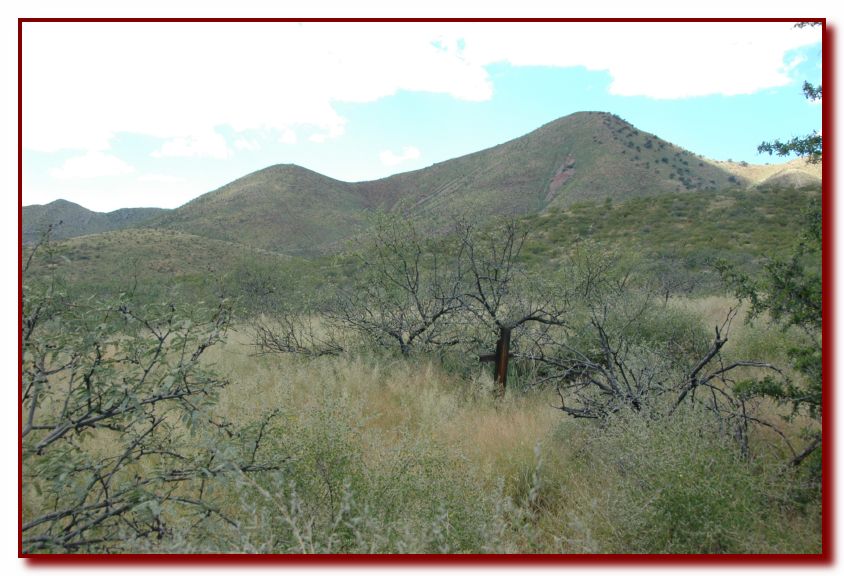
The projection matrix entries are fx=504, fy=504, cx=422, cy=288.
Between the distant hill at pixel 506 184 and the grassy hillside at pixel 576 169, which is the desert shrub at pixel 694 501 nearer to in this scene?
the grassy hillside at pixel 576 169

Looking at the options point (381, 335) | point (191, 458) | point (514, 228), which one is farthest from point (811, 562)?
point (381, 335)

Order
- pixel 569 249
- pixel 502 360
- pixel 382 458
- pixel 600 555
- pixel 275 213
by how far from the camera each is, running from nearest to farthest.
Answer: pixel 600 555
pixel 382 458
pixel 502 360
pixel 569 249
pixel 275 213

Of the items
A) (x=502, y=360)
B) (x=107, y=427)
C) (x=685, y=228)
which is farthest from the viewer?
(x=685, y=228)

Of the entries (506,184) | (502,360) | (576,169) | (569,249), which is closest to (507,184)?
(506,184)

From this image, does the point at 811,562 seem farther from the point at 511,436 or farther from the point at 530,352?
the point at 530,352

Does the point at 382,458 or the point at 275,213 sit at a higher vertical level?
the point at 275,213

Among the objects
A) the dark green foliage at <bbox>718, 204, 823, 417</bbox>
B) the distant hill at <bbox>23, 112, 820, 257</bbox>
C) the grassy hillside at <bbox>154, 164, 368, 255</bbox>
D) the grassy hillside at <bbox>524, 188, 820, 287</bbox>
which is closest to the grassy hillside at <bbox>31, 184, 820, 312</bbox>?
the grassy hillside at <bbox>524, 188, 820, 287</bbox>

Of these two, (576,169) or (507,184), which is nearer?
(576,169)

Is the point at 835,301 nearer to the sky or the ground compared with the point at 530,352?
nearer to the sky

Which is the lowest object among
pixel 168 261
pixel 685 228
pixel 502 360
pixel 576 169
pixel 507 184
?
pixel 502 360

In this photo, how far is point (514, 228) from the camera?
23.0 feet

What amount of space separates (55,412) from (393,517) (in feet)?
7.88

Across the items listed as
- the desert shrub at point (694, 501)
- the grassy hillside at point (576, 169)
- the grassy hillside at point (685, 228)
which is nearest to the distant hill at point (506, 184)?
the grassy hillside at point (576, 169)

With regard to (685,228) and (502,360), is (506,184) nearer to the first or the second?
(685,228)
